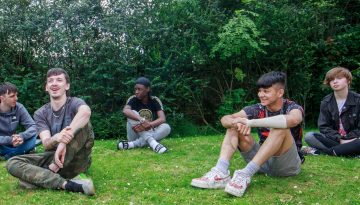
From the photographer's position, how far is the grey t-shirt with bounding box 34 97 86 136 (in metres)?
5.61

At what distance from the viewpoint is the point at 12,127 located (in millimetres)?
7887

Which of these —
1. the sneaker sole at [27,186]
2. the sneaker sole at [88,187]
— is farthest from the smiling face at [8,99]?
the sneaker sole at [88,187]

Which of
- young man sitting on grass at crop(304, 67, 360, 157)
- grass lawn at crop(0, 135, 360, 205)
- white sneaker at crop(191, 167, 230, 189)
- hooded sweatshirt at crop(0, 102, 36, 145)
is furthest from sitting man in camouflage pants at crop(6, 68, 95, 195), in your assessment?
young man sitting on grass at crop(304, 67, 360, 157)

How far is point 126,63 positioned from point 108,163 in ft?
14.6

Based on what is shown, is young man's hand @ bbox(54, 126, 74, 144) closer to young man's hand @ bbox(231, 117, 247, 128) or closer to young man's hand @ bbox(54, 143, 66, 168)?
young man's hand @ bbox(54, 143, 66, 168)

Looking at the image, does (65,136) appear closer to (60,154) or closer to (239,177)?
(60,154)

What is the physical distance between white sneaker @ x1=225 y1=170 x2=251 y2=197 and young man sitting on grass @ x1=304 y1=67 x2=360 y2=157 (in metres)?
2.96

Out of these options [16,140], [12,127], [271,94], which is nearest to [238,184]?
[271,94]

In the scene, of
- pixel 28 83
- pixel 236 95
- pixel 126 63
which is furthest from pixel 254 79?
pixel 28 83

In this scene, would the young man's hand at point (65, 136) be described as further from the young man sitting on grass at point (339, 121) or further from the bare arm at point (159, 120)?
the young man sitting on grass at point (339, 121)

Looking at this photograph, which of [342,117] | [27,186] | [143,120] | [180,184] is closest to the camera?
[27,186]

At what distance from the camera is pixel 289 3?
12141mm

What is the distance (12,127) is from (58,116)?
2.66m

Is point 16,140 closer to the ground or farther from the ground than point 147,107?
closer to the ground
